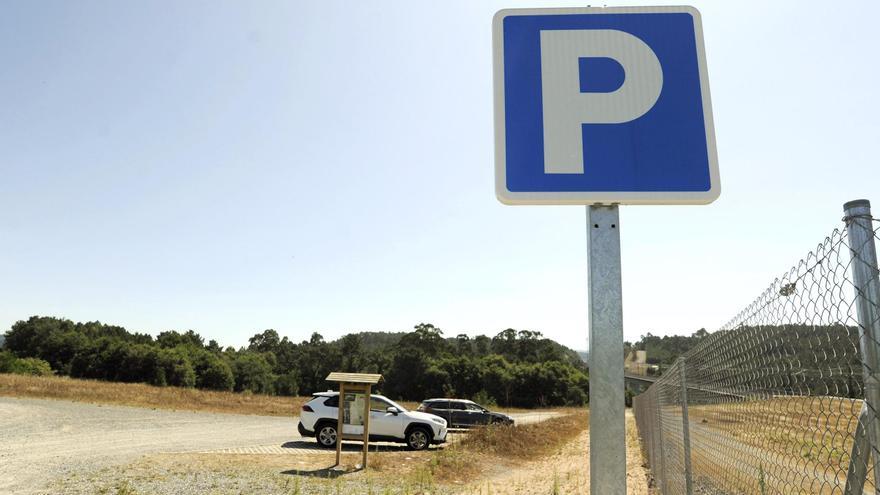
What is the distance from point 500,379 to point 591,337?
64110mm

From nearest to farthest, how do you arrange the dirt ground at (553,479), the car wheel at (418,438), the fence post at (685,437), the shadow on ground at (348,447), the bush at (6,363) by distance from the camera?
the fence post at (685,437) → the dirt ground at (553,479) → the shadow on ground at (348,447) → the car wheel at (418,438) → the bush at (6,363)

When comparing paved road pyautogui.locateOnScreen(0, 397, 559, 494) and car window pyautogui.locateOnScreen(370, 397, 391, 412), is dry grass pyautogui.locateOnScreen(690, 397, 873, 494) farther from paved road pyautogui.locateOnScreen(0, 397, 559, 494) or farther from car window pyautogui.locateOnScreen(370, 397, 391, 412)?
car window pyautogui.locateOnScreen(370, 397, 391, 412)

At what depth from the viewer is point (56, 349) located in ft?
216

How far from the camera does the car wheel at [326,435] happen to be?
15.9 metres

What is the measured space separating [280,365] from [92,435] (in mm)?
71404

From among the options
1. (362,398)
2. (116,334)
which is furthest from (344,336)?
(362,398)

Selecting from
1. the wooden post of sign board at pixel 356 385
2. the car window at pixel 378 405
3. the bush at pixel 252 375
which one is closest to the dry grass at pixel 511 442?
the car window at pixel 378 405

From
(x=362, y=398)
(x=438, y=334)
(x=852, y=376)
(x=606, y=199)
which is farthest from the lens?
(x=438, y=334)

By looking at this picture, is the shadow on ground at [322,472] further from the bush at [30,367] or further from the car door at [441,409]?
the bush at [30,367]

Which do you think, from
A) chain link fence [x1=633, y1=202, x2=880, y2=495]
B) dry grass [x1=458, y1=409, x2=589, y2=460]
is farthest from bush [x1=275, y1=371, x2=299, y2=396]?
chain link fence [x1=633, y1=202, x2=880, y2=495]

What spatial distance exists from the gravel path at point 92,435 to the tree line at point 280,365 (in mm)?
25587

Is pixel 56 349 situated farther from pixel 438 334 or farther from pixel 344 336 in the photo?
pixel 438 334

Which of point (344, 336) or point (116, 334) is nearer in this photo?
point (116, 334)

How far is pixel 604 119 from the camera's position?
1.94 meters
